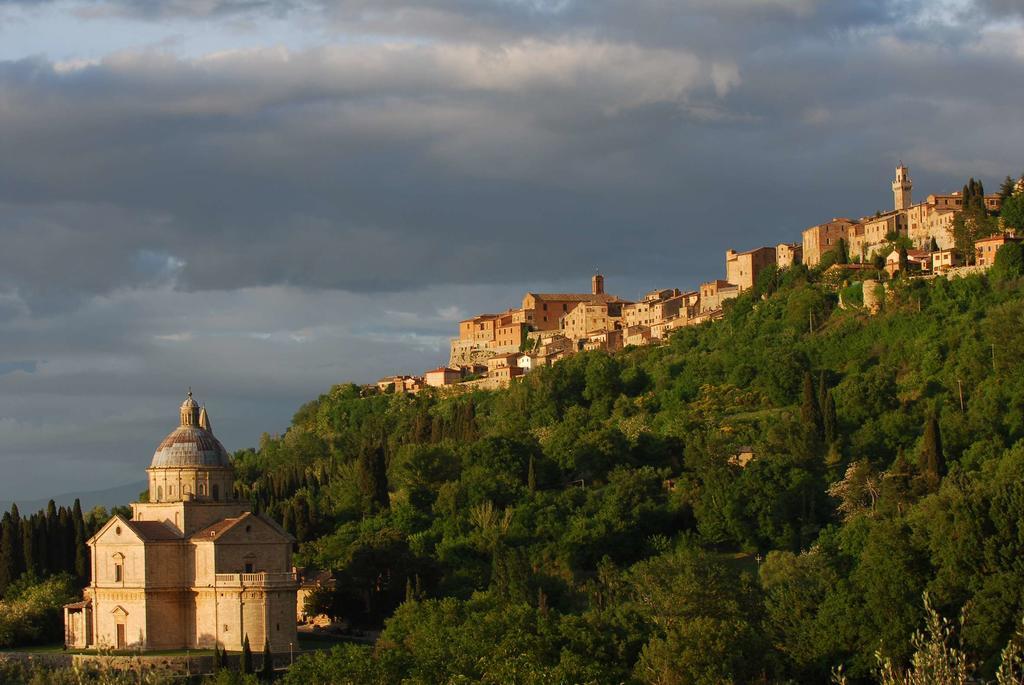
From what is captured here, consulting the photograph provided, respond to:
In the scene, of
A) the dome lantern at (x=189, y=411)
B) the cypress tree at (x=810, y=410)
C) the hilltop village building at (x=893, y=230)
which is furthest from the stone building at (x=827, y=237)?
the dome lantern at (x=189, y=411)

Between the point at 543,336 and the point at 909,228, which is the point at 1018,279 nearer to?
the point at 909,228

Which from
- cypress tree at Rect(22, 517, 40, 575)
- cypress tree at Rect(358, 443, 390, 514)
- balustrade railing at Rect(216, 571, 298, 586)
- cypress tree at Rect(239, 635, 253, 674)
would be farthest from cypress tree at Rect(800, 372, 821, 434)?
cypress tree at Rect(22, 517, 40, 575)

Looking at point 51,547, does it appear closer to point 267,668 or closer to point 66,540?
point 66,540

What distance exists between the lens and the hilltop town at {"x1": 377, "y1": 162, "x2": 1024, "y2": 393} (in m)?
105

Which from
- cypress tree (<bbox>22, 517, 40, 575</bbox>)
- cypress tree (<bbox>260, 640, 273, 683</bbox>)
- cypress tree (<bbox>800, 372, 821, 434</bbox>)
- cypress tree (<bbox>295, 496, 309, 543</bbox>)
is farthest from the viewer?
cypress tree (<bbox>800, 372, 821, 434</bbox>)

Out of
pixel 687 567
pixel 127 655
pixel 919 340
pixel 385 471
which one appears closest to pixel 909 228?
pixel 919 340

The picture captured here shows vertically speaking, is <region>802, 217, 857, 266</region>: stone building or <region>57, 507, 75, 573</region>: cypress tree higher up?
<region>802, 217, 857, 266</region>: stone building

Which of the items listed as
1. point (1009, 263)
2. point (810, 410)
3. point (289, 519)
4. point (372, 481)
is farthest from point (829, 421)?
point (289, 519)

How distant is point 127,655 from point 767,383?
4465 cm

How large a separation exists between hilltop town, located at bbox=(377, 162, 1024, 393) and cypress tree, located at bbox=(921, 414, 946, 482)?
26.6 m

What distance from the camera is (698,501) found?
76.6 m

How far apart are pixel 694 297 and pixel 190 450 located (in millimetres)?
65196

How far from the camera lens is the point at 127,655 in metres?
59.4

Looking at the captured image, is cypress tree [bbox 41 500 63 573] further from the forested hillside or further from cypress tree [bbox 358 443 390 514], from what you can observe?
cypress tree [bbox 358 443 390 514]
